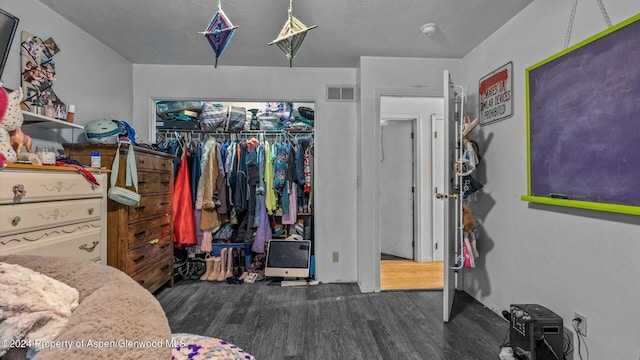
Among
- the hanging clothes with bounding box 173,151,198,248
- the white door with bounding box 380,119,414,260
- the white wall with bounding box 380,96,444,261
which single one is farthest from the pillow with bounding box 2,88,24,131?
the white door with bounding box 380,119,414,260

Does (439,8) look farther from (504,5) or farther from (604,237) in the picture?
(604,237)

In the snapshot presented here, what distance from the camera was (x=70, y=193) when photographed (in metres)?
1.67

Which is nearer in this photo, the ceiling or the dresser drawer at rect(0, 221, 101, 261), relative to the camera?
the dresser drawer at rect(0, 221, 101, 261)

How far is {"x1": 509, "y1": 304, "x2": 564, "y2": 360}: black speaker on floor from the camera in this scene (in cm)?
158

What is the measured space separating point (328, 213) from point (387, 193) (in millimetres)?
1584

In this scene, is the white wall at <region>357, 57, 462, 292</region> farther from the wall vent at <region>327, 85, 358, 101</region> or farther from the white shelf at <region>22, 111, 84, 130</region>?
the white shelf at <region>22, 111, 84, 130</region>

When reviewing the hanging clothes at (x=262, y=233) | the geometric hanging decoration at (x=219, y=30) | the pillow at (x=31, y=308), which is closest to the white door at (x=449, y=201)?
the geometric hanging decoration at (x=219, y=30)

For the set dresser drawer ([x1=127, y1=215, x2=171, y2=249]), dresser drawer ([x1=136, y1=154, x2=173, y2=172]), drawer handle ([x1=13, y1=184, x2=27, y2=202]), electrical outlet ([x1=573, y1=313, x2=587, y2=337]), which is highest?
dresser drawer ([x1=136, y1=154, x2=173, y2=172])

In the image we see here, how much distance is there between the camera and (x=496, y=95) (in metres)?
2.36

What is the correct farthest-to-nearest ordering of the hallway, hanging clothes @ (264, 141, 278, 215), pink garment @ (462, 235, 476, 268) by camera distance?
hanging clothes @ (264, 141, 278, 215) < the hallway < pink garment @ (462, 235, 476, 268)

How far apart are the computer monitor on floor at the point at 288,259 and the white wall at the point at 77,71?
2011 millimetres

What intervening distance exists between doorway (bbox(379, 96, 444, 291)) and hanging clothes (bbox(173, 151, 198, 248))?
2272 millimetres

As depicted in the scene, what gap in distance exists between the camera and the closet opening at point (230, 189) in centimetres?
322

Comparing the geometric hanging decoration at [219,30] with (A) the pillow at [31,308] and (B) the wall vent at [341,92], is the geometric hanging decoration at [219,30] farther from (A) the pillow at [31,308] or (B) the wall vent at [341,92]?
(B) the wall vent at [341,92]
